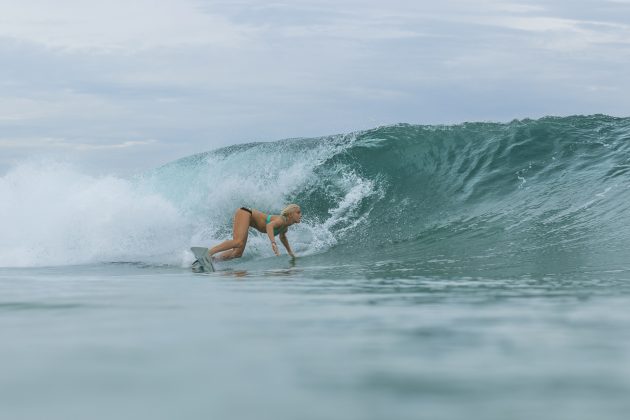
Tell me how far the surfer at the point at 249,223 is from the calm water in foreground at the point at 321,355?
573cm

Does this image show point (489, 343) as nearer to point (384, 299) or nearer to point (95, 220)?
point (384, 299)

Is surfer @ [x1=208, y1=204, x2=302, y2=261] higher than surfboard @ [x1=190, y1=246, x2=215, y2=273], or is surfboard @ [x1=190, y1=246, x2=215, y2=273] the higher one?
surfer @ [x1=208, y1=204, x2=302, y2=261]

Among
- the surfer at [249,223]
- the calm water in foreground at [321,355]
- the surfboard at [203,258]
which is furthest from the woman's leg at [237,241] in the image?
the calm water in foreground at [321,355]

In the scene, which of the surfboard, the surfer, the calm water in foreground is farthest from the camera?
the surfer

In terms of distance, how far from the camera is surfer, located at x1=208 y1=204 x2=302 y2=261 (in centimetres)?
1132

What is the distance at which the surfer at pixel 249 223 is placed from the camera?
1132 centimetres

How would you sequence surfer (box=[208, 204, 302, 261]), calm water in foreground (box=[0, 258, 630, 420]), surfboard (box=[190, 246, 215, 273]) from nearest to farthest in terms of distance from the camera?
calm water in foreground (box=[0, 258, 630, 420]) < surfboard (box=[190, 246, 215, 273]) < surfer (box=[208, 204, 302, 261])

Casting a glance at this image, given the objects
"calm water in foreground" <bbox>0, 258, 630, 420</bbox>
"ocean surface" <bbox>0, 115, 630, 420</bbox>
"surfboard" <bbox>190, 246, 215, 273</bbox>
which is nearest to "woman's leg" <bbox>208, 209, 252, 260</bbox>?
"ocean surface" <bbox>0, 115, 630, 420</bbox>

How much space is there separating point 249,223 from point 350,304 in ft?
23.1

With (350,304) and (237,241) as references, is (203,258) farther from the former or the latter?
(350,304)

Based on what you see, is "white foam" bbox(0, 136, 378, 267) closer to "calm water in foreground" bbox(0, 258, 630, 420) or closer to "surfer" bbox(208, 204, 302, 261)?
"surfer" bbox(208, 204, 302, 261)

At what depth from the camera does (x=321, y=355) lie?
3.01 meters

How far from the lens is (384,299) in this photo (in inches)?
199

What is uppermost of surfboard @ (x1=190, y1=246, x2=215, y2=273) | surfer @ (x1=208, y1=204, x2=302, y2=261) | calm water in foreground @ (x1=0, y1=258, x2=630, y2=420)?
surfer @ (x1=208, y1=204, x2=302, y2=261)
